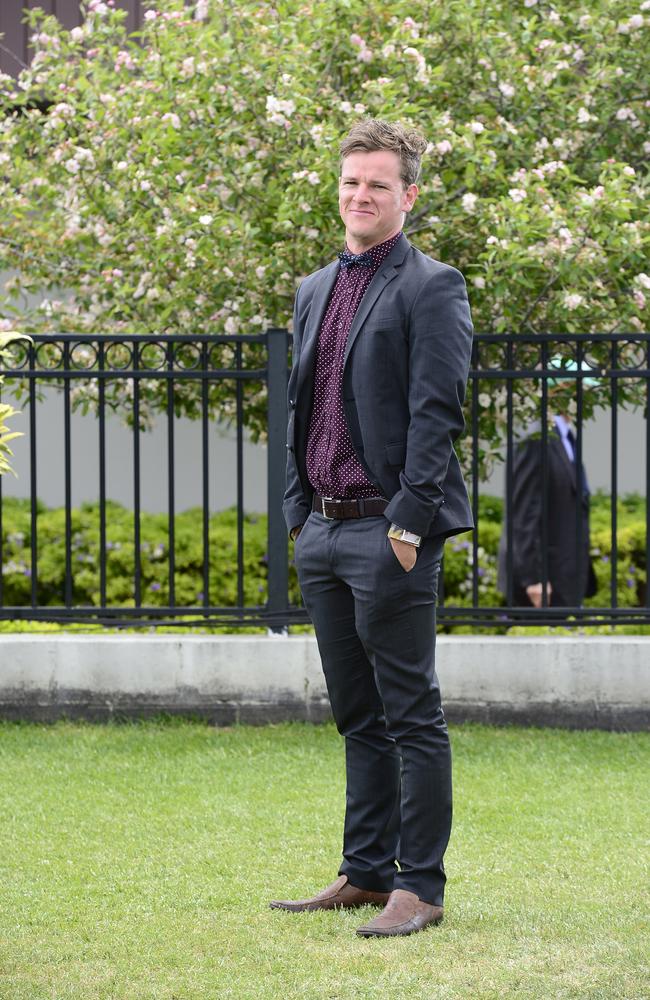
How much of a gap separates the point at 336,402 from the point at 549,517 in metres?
4.09

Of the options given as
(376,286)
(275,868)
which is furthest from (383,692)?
(376,286)

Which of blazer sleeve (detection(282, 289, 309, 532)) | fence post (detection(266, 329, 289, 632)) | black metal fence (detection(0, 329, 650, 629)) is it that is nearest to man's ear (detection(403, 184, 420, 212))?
blazer sleeve (detection(282, 289, 309, 532))

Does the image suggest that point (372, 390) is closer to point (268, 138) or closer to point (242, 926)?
point (242, 926)

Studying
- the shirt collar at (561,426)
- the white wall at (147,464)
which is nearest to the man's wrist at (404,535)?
the shirt collar at (561,426)

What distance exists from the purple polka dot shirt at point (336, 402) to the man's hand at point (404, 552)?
0.59 feet

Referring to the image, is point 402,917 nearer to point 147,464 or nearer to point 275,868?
point 275,868

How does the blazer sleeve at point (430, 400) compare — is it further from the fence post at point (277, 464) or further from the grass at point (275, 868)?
the fence post at point (277, 464)

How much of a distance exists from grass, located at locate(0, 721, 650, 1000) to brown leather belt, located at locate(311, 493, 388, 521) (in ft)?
3.64

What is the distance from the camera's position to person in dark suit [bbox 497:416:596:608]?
765 centimetres

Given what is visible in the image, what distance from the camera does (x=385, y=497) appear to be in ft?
12.9

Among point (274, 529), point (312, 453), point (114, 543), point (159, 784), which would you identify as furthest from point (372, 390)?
point (114, 543)

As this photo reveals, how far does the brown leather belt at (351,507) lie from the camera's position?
3939mm

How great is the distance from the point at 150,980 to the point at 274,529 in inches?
138

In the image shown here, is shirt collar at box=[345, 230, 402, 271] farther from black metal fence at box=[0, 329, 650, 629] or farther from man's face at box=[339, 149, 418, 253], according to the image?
black metal fence at box=[0, 329, 650, 629]
